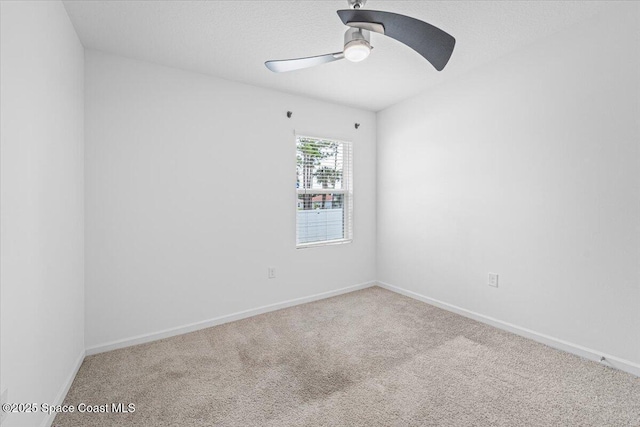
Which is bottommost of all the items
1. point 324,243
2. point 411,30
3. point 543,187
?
point 324,243

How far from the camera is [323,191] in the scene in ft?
12.1

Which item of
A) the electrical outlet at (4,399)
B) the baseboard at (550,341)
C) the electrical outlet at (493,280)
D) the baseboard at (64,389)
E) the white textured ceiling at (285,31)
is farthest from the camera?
the electrical outlet at (493,280)

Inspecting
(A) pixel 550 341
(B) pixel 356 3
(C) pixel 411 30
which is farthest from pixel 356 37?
(A) pixel 550 341

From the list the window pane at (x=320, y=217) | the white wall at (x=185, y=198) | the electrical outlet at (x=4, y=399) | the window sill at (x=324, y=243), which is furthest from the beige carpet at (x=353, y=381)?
the window pane at (x=320, y=217)

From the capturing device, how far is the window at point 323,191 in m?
3.53

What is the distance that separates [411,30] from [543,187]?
1.76 metres

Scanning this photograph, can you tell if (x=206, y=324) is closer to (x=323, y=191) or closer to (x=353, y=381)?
(x=353, y=381)

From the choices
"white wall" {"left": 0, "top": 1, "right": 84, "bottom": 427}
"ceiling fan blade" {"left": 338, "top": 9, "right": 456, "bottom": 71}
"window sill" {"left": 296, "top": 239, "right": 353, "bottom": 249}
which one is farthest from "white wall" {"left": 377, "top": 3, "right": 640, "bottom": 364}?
"white wall" {"left": 0, "top": 1, "right": 84, "bottom": 427}

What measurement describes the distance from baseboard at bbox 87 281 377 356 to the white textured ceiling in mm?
2374

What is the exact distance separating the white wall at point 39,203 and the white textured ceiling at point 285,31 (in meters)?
0.39

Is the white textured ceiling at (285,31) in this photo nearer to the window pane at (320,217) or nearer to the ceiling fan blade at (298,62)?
the ceiling fan blade at (298,62)

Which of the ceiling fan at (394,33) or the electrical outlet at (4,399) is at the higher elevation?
the ceiling fan at (394,33)

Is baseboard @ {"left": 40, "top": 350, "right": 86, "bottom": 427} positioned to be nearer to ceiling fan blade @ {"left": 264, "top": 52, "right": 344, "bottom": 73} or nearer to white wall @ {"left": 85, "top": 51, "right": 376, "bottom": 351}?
white wall @ {"left": 85, "top": 51, "right": 376, "bottom": 351}

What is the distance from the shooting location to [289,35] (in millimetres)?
2215
